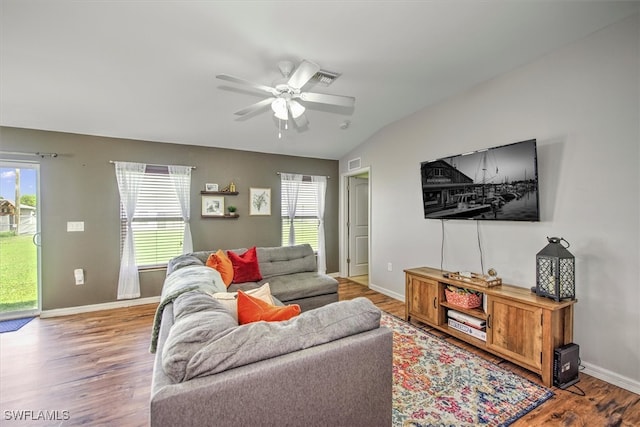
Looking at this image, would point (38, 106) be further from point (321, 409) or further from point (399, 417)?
point (399, 417)

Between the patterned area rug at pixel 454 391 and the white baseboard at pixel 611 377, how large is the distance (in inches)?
22.5

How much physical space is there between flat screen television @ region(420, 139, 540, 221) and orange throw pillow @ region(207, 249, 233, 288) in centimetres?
257

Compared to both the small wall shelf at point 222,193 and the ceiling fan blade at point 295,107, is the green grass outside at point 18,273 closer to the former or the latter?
the small wall shelf at point 222,193

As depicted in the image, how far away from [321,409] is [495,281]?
7.59 feet

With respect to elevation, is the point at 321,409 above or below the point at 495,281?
below

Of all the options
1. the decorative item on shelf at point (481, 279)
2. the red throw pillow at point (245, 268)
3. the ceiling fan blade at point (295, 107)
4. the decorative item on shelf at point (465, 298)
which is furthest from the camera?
the red throw pillow at point (245, 268)

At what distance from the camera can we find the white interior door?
227 inches

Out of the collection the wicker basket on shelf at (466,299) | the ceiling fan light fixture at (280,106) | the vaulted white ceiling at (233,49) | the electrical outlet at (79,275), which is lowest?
the wicker basket on shelf at (466,299)

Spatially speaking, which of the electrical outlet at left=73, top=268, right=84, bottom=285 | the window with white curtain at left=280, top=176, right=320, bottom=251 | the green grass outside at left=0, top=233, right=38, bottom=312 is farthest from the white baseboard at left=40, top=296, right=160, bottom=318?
the window with white curtain at left=280, top=176, right=320, bottom=251

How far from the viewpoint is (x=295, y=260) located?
3.97 m

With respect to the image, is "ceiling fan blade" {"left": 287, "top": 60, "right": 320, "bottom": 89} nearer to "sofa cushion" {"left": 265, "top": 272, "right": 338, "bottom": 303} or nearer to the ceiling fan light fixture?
the ceiling fan light fixture

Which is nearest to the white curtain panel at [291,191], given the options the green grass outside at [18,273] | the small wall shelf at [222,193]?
the small wall shelf at [222,193]

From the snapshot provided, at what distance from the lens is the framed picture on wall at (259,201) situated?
16.2 feet

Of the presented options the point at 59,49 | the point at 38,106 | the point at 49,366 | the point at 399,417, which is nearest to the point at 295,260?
the point at 399,417
